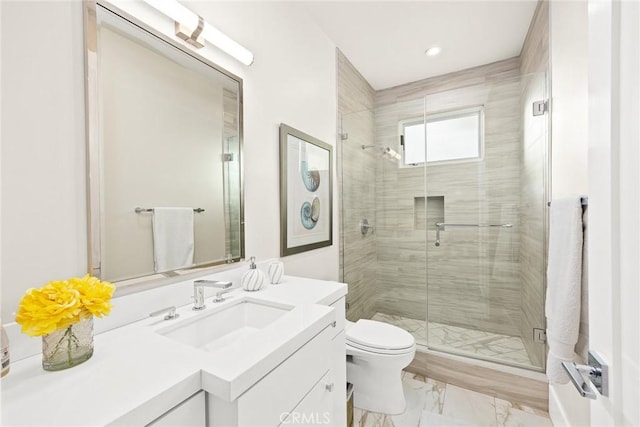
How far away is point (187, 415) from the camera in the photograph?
0.60 meters

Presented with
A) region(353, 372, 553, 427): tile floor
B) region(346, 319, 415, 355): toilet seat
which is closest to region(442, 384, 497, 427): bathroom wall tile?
region(353, 372, 553, 427): tile floor

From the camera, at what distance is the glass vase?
2.07 feet

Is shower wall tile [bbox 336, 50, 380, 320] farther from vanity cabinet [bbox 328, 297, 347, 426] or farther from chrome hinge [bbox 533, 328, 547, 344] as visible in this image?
chrome hinge [bbox 533, 328, 547, 344]

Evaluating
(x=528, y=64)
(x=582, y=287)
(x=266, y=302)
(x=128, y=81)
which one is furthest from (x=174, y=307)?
(x=528, y=64)

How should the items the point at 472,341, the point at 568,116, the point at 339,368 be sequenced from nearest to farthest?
the point at 339,368 → the point at 568,116 → the point at 472,341

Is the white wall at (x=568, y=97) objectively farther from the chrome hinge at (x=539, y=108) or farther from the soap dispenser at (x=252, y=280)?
the soap dispenser at (x=252, y=280)

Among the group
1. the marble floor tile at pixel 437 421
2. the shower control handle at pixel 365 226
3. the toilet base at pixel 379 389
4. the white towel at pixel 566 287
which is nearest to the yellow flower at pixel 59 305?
the toilet base at pixel 379 389

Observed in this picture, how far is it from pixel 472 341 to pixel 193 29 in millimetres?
2769

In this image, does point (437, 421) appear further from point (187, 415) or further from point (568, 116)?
point (568, 116)

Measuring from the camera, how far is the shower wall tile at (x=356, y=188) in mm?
2477

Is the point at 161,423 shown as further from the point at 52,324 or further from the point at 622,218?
the point at 622,218

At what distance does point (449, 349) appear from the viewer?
2143mm

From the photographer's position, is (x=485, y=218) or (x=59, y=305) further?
(x=485, y=218)

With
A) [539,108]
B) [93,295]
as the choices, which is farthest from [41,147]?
[539,108]
